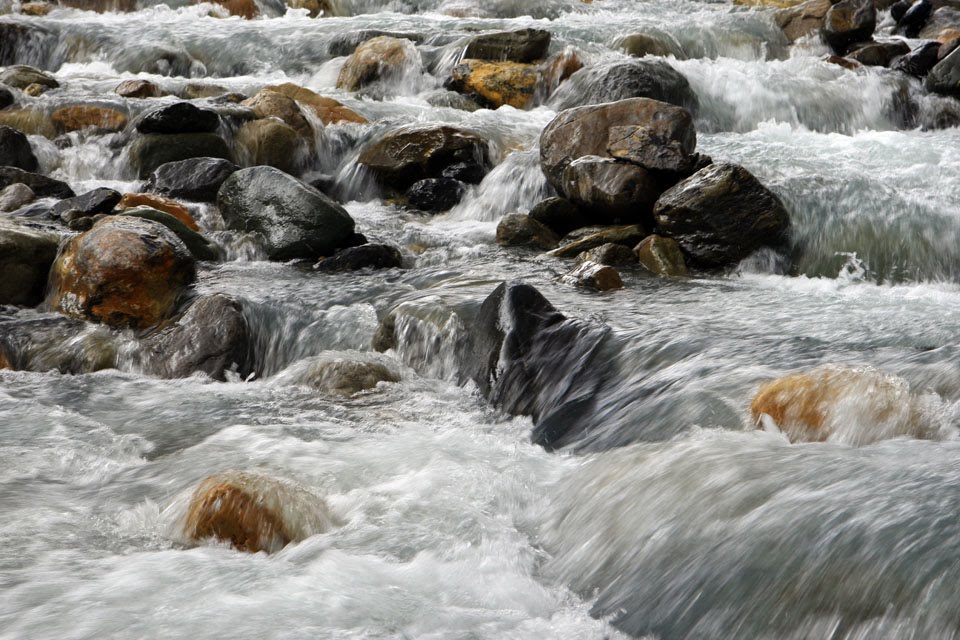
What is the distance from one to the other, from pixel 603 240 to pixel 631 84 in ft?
12.6

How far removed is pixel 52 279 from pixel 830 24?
11.7 meters

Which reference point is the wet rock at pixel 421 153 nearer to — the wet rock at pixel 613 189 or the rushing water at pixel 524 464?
the rushing water at pixel 524 464

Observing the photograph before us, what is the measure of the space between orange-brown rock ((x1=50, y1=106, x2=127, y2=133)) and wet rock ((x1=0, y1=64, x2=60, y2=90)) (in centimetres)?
141

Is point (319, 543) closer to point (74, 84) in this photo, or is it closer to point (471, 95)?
point (471, 95)

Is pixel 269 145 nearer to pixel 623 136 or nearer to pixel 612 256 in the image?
pixel 623 136

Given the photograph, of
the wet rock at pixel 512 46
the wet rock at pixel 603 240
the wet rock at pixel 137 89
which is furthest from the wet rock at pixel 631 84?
the wet rock at pixel 137 89

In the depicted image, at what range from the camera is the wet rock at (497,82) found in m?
11.4

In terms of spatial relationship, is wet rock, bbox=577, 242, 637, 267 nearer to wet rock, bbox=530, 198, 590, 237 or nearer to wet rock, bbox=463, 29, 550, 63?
wet rock, bbox=530, 198, 590, 237

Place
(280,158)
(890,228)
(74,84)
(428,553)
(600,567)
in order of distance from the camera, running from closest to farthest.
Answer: (600,567)
(428,553)
(890,228)
(280,158)
(74,84)

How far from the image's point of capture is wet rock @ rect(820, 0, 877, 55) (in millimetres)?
13539

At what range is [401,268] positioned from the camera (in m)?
6.97

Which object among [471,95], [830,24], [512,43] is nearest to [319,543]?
[471,95]

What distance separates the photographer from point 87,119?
9656 millimetres

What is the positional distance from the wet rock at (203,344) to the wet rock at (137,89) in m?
5.90
